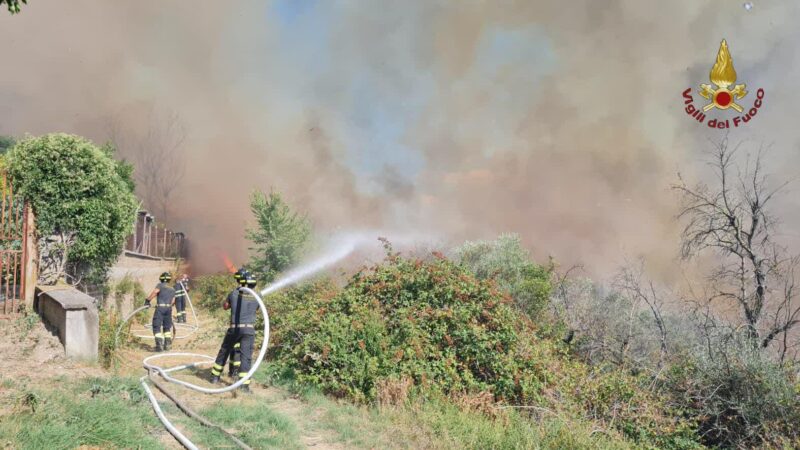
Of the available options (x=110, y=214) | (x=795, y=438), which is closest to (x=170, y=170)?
(x=110, y=214)

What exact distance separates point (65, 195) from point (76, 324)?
399 cm

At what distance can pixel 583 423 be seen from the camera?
22.7 ft

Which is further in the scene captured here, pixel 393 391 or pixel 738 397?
pixel 738 397

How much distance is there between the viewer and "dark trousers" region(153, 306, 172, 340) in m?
10.5

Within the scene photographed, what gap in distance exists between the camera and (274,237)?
1780cm

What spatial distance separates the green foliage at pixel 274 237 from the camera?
17609 millimetres

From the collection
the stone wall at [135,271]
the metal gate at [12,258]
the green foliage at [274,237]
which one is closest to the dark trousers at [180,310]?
the stone wall at [135,271]

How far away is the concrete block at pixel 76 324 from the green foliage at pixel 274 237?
9.50 metres

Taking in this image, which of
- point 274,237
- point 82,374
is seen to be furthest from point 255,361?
point 274,237

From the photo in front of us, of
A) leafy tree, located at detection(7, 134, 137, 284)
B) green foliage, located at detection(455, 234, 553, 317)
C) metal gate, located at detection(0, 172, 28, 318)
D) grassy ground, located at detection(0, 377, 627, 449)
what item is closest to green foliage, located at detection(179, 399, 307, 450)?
grassy ground, located at detection(0, 377, 627, 449)

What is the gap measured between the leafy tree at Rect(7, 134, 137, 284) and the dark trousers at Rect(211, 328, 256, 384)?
14.5 feet

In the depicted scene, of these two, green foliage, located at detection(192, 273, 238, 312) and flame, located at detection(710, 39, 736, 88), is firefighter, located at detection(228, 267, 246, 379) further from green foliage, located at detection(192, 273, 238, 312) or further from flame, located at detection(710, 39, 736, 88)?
flame, located at detection(710, 39, 736, 88)

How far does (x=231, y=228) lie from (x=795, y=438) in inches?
855

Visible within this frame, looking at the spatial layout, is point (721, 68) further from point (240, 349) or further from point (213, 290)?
point (213, 290)
